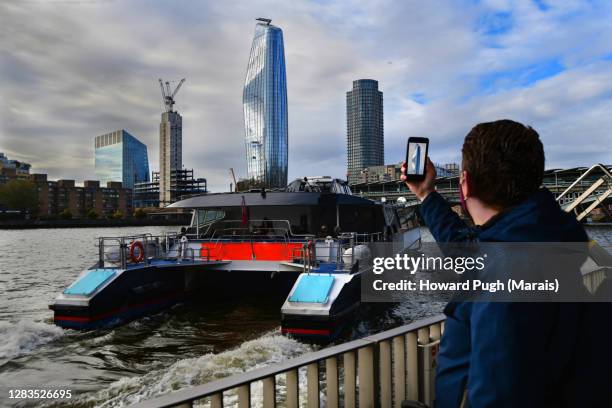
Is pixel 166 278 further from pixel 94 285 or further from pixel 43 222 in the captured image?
pixel 43 222

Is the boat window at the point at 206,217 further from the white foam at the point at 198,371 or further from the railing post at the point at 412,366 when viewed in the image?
the railing post at the point at 412,366

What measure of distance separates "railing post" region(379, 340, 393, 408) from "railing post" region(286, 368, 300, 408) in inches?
30.0

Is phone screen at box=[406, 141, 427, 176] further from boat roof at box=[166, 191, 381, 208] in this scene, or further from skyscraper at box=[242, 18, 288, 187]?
skyscraper at box=[242, 18, 288, 187]

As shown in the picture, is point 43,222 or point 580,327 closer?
point 580,327

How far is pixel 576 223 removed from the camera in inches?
54.7

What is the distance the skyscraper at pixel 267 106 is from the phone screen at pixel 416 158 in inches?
6182

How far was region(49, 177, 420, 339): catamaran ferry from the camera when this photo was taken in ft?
29.6

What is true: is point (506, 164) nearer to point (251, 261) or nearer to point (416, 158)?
point (416, 158)

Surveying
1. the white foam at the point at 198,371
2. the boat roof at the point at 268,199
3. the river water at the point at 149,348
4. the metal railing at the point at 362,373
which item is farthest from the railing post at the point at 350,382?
the boat roof at the point at 268,199

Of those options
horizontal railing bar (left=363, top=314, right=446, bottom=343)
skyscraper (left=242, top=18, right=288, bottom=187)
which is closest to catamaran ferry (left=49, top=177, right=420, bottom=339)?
horizontal railing bar (left=363, top=314, right=446, bottom=343)

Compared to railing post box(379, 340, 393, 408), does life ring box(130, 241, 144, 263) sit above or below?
above

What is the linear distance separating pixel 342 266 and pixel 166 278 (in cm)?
491

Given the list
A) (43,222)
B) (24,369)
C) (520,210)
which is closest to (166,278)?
(24,369)

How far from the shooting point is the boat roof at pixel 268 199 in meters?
12.0
